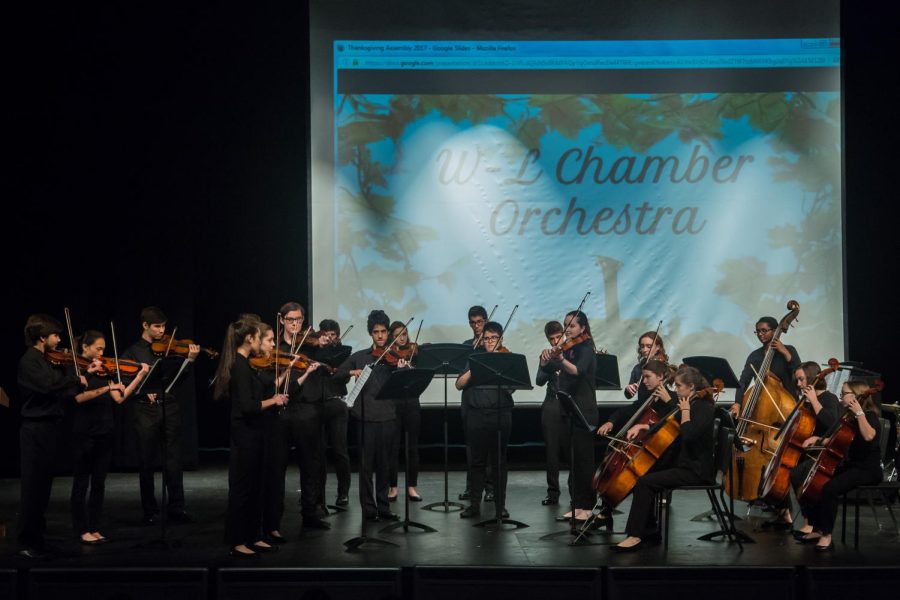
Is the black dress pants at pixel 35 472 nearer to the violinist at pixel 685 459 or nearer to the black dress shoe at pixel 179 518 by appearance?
the black dress shoe at pixel 179 518

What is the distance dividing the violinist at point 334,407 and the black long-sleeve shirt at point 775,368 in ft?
9.82

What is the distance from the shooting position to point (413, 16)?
9258 millimetres

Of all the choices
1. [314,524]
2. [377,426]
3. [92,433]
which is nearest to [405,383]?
[377,426]

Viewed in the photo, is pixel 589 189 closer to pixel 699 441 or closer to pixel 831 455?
pixel 699 441

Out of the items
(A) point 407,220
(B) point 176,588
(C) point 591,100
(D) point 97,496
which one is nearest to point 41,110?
(A) point 407,220

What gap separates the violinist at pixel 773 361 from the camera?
748cm

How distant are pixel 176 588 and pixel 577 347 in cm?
384

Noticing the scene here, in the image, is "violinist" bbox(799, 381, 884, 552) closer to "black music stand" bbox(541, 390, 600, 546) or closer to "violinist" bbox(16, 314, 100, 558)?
"black music stand" bbox(541, 390, 600, 546)

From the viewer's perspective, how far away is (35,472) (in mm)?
5945

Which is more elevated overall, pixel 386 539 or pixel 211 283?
pixel 211 283

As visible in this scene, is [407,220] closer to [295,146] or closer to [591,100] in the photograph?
[295,146]

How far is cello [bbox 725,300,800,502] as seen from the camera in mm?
6809

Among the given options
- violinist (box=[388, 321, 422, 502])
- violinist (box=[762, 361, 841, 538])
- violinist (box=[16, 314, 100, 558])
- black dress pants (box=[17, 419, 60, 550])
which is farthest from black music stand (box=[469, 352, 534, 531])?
black dress pants (box=[17, 419, 60, 550])

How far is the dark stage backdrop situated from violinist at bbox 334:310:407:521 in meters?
2.13
